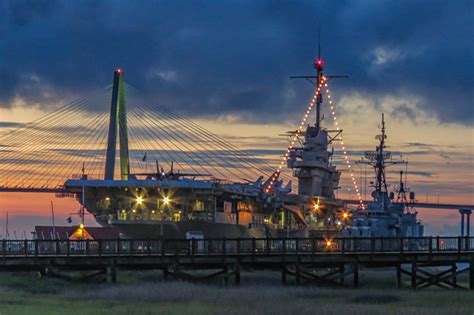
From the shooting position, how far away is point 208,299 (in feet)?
144

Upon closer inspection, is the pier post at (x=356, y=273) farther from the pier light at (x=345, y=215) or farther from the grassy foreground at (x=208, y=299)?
the pier light at (x=345, y=215)

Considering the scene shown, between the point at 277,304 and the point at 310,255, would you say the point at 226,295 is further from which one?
the point at 310,255

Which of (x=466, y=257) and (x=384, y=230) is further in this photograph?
(x=384, y=230)

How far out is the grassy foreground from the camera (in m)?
39.0

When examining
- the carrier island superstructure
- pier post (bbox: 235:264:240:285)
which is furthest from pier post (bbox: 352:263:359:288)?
the carrier island superstructure

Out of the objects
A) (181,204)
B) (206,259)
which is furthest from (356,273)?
(181,204)

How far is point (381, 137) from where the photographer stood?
9606 centimetres

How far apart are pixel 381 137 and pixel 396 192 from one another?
7041 millimetres

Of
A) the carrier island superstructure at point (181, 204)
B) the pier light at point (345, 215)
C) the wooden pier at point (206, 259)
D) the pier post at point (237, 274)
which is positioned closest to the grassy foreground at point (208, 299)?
the pier post at point (237, 274)

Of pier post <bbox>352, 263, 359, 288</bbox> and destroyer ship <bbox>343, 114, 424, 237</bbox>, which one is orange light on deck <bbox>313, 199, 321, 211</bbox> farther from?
pier post <bbox>352, 263, 359, 288</bbox>

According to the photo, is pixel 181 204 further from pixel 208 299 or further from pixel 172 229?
pixel 208 299

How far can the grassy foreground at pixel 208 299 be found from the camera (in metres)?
39.0

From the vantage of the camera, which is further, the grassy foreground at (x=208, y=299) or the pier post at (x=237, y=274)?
the pier post at (x=237, y=274)

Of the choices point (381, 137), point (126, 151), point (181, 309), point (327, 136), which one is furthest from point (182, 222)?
point (181, 309)
